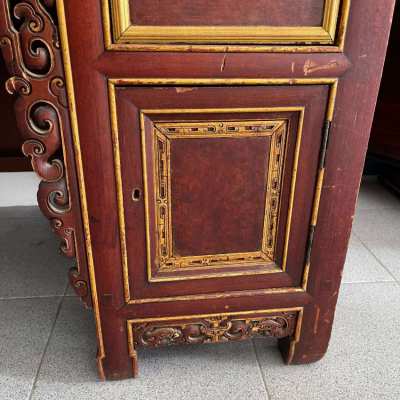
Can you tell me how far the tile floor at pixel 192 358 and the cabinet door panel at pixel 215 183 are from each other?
0.27 m

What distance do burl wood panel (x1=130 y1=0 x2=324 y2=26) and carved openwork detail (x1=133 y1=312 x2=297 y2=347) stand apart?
67 cm

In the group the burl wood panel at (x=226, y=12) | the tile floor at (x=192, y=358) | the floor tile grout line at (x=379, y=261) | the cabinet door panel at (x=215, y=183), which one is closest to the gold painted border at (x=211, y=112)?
the cabinet door panel at (x=215, y=183)

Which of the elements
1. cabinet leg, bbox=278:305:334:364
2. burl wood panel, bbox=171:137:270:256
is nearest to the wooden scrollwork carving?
burl wood panel, bbox=171:137:270:256

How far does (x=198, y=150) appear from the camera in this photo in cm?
82

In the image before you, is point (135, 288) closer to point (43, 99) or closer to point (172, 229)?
point (172, 229)

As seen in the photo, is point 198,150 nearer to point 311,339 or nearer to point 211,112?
point 211,112

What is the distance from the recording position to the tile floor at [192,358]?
99 cm

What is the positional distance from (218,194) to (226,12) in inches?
14.2

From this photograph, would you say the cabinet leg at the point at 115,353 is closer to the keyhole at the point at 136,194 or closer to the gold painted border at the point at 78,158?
the gold painted border at the point at 78,158

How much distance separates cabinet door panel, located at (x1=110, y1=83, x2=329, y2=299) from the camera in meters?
0.77

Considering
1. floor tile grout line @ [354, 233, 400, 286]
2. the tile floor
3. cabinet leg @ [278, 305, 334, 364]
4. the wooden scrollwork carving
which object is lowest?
floor tile grout line @ [354, 233, 400, 286]

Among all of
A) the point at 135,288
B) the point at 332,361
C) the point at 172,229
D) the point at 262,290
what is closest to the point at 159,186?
the point at 172,229

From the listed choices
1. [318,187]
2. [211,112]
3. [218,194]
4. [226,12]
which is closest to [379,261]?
[318,187]

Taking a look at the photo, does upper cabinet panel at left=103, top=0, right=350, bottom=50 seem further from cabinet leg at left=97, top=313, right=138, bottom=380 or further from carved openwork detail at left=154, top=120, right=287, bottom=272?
cabinet leg at left=97, top=313, right=138, bottom=380
